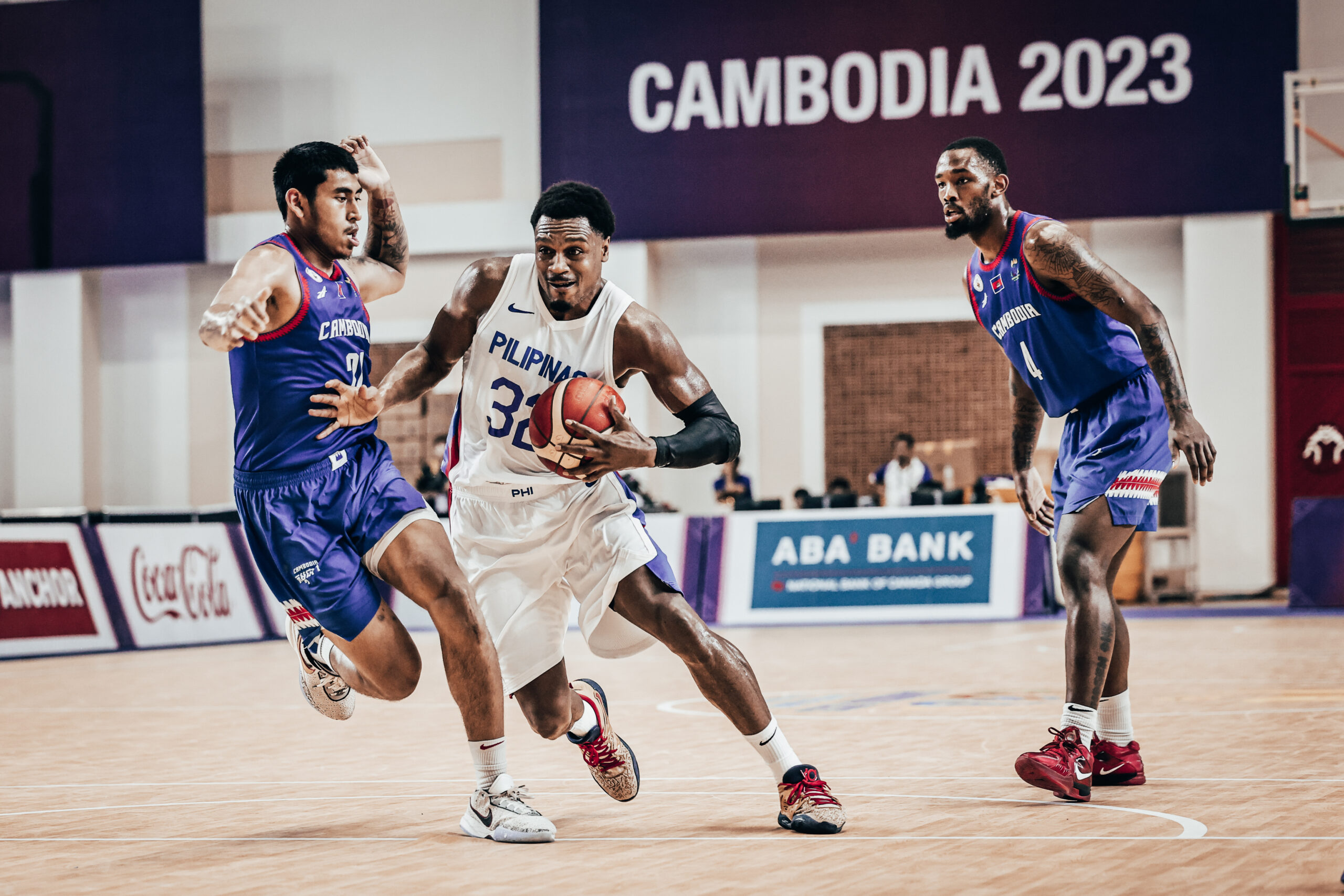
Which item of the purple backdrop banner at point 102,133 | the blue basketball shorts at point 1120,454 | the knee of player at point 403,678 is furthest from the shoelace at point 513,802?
the purple backdrop banner at point 102,133

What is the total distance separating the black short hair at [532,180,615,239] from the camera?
4.23 meters

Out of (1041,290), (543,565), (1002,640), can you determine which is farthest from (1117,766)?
(1002,640)

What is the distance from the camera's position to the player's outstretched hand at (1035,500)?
17.5 feet

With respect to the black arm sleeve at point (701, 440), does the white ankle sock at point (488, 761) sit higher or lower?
lower

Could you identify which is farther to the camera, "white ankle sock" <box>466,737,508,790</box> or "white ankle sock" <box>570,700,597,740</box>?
"white ankle sock" <box>570,700,597,740</box>

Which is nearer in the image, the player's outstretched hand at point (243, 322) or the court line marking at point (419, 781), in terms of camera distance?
the player's outstretched hand at point (243, 322)

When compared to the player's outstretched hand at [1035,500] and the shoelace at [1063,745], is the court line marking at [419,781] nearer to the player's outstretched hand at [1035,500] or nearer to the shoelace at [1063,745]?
the shoelace at [1063,745]

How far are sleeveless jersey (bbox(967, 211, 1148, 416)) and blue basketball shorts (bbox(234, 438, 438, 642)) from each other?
2.08 metres

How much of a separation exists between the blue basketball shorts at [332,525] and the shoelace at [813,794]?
131 centimetres

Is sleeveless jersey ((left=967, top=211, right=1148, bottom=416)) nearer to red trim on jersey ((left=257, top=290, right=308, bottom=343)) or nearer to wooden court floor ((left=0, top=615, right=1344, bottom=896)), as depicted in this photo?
wooden court floor ((left=0, top=615, right=1344, bottom=896))

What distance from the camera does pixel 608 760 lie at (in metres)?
4.43

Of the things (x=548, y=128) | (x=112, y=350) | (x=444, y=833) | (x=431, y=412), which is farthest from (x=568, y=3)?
(x=444, y=833)

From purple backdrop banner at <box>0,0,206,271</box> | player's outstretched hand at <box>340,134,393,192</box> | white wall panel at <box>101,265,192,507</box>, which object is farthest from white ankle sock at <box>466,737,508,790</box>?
white wall panel at <box>101,265,192,507</box>

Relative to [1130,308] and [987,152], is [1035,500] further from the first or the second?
[987,152]
